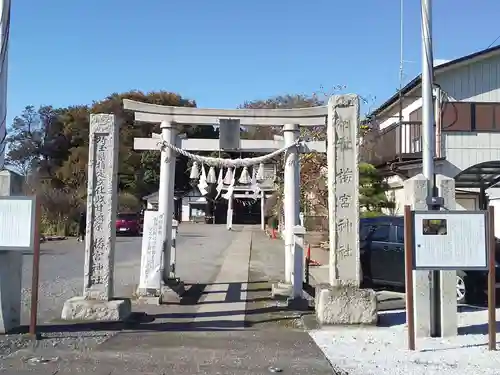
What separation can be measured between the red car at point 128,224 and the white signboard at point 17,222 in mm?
27994

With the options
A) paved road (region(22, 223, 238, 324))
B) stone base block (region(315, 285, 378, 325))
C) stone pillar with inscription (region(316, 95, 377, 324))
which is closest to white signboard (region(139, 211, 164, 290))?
paved road (region(22, 223, 238, 324))

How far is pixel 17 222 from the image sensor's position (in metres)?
8.03

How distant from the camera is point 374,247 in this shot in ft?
41.1

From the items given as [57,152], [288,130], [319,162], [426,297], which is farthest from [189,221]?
[426,297]

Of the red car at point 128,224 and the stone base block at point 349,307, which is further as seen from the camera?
the red car at point 128,224

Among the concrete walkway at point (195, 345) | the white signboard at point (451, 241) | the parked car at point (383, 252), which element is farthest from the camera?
the parked car at point (383, 252)

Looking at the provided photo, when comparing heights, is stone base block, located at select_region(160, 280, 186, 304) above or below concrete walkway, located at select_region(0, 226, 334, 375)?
above

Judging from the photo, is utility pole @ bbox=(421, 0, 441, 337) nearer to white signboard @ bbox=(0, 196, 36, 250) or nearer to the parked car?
the parked car

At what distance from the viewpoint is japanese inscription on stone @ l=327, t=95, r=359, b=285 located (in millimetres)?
9078

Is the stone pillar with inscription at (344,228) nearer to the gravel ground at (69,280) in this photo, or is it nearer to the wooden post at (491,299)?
the wooden post at (491,299)

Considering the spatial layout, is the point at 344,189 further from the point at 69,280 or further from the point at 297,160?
the point at 69,280

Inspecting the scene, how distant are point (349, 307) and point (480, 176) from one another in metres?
Answer: 9.52

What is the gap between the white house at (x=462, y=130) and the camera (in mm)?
17609

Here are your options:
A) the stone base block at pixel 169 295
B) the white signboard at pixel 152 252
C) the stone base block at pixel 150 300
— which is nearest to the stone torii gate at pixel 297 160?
the white signboard at pixel 152 252
